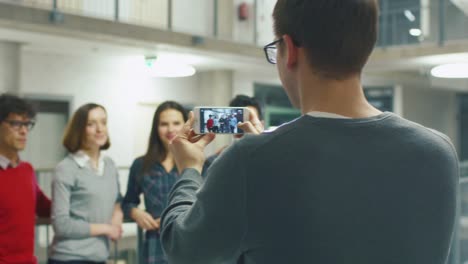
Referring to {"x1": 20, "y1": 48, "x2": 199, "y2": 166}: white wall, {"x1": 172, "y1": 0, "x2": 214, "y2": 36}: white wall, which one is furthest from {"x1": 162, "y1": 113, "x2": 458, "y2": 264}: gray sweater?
{"x1": 172, "y1": 0, "x2": 214, "y2": 36}: white wall

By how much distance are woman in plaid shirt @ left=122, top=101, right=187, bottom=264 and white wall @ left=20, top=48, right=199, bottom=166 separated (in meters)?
6.41

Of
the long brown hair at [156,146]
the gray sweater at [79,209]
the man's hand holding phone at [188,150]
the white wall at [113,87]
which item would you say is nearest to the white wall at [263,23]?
the white wall at [113,87]

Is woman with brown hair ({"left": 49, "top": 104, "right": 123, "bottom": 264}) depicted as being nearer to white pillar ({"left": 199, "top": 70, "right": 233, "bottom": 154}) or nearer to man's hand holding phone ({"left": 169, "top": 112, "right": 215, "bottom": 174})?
man's hand holding phone ({"left": 169, "top": 112, "right": 215, "bottom": 174})

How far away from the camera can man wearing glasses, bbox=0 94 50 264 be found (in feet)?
10.6

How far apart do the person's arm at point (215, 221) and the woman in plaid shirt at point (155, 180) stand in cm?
248

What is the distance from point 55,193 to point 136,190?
520 millimetres

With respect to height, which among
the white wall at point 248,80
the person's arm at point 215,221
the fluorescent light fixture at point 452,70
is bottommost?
the person's arm at point 215,221

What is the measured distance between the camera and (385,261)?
1.10 meters

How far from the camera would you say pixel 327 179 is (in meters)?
1.07

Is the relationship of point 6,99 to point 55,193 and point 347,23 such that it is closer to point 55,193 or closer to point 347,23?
point 55,193

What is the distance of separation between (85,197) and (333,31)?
9.39 feet

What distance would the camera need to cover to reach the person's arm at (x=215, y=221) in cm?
108

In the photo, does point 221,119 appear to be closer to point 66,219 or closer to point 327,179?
point 327,179

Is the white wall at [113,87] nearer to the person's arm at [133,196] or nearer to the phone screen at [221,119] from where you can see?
the person's arm at [133,196]
